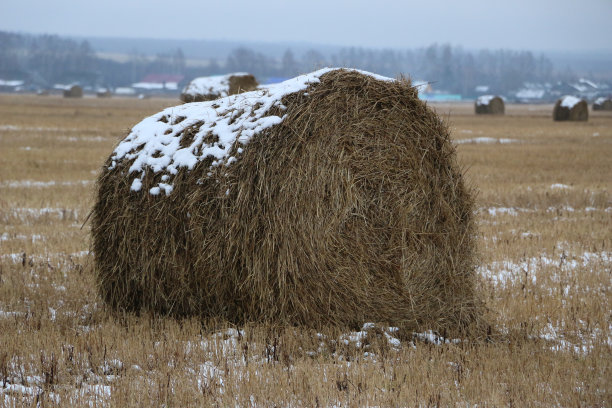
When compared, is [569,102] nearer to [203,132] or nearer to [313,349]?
[203,132]

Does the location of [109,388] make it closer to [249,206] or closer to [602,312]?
[249,206]

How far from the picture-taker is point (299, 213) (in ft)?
20.3

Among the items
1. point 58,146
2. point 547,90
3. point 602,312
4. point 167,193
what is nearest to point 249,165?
point 167,193

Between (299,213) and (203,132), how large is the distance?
115cm

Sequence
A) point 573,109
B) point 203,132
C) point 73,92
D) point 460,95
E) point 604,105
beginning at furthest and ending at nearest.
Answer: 1. point 460,95
2. point 73,92
3. point 604,105
4. point 573,109
5. point 203,132

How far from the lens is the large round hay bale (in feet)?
20.3

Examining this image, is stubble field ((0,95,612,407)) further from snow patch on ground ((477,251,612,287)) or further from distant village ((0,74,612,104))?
distant village ((0,74,612,104))

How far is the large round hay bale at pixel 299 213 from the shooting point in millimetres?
6199

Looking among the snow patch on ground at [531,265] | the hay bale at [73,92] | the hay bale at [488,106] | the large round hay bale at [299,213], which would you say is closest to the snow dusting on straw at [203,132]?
the large round hay bale at [299,213]

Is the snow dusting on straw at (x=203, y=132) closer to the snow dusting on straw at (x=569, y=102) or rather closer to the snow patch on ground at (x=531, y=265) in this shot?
the snow patch on ground at (x=531, y=265)

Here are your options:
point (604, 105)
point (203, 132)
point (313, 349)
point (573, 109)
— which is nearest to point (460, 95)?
point (604, 105)

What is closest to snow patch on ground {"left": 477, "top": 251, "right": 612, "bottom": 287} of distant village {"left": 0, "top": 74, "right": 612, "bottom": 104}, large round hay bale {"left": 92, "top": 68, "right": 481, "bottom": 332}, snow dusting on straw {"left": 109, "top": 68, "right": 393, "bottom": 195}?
large round hay bale {"left": 92, "top": 68, "right": 481, "bottom": 332}

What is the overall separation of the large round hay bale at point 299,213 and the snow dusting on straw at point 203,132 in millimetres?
14

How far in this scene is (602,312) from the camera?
695 cm
